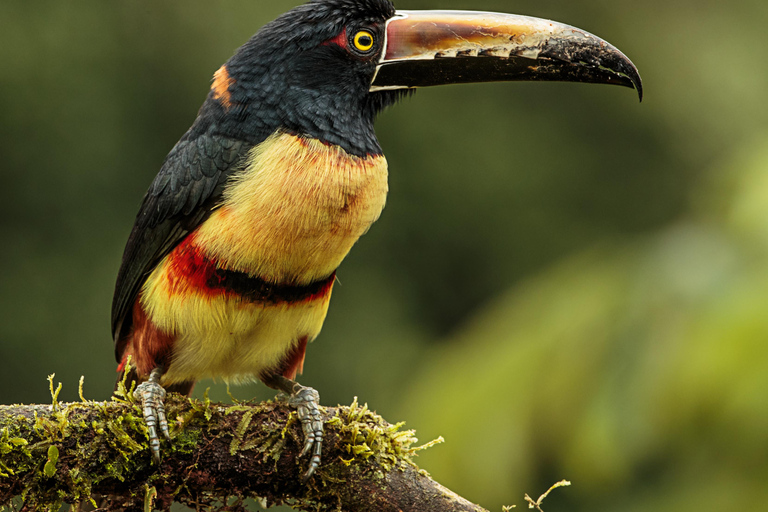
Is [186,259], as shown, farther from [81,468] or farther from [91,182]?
[91,182]

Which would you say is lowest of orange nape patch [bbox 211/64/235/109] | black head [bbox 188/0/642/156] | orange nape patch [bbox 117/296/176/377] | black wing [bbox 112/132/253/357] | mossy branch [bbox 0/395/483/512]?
mossy branch [bbox 0/395/483/512]

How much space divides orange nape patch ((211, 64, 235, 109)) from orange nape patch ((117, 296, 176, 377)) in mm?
700

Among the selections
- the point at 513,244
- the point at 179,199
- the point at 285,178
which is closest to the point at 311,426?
the point at 285,178

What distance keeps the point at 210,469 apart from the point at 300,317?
67 cm

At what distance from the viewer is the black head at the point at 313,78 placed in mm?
2791

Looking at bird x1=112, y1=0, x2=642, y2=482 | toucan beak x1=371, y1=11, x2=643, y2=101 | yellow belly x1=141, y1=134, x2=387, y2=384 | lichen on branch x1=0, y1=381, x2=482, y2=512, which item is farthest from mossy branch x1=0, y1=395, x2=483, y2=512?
toucan beak x1=371, y1=11, x2=643, y2=101

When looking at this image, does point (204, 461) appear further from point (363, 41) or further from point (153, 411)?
point (363, 41)

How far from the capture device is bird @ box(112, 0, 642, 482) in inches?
105

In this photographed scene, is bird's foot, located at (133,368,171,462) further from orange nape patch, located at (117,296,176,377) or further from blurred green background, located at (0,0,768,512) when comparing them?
blurred green background, located at (0,0,768,512)

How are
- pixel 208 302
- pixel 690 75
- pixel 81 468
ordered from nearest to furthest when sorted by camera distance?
pixel 81 468, pixel 208 302, pixel 690 75

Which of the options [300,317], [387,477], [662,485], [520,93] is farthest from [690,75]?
[387,477]

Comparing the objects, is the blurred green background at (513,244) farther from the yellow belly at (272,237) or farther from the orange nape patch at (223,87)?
the orange nape patch at (223,87)

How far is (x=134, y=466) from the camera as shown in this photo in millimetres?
2307

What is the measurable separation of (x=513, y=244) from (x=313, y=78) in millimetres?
3780
